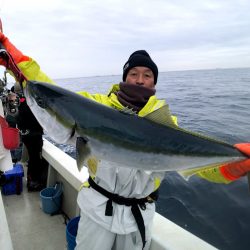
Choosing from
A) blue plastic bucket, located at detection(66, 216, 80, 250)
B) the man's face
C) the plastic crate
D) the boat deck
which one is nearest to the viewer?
the man's face

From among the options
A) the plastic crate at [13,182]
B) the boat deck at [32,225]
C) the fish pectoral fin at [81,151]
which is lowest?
the boat deck at [32,225]

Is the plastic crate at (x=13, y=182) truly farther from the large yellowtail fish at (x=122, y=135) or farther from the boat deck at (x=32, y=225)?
the large yellowtail fish at (x=122, y=135)

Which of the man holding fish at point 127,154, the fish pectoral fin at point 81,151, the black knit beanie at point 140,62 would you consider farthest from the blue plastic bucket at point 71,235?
the black knit beanie at point 140,62

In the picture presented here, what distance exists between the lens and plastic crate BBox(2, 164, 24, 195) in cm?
577

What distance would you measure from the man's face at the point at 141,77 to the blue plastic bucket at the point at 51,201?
3008 mm

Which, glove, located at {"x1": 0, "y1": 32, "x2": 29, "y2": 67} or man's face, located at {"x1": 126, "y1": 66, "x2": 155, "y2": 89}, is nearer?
glove, located at {"x1": 0, "y1": 32, "x2": 29, "y2": 67}

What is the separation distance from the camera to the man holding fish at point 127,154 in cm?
213

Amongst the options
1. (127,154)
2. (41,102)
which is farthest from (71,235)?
(41,102)

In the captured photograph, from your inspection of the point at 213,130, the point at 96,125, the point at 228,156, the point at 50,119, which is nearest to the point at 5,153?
the point at 50,119

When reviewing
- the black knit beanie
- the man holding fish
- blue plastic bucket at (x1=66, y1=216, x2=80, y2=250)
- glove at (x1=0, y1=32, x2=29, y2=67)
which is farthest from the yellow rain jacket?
glove at (x1=0, y1=32, x2=29, y2=67)

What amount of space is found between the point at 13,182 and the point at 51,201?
1304 mm

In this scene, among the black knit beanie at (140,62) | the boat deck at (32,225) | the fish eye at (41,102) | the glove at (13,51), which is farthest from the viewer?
the boat deck at (32,225)

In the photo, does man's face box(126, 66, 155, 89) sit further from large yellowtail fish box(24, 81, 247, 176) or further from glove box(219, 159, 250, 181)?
Answer: glove box(219, 159, 250, 181)

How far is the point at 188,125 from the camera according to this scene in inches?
542
